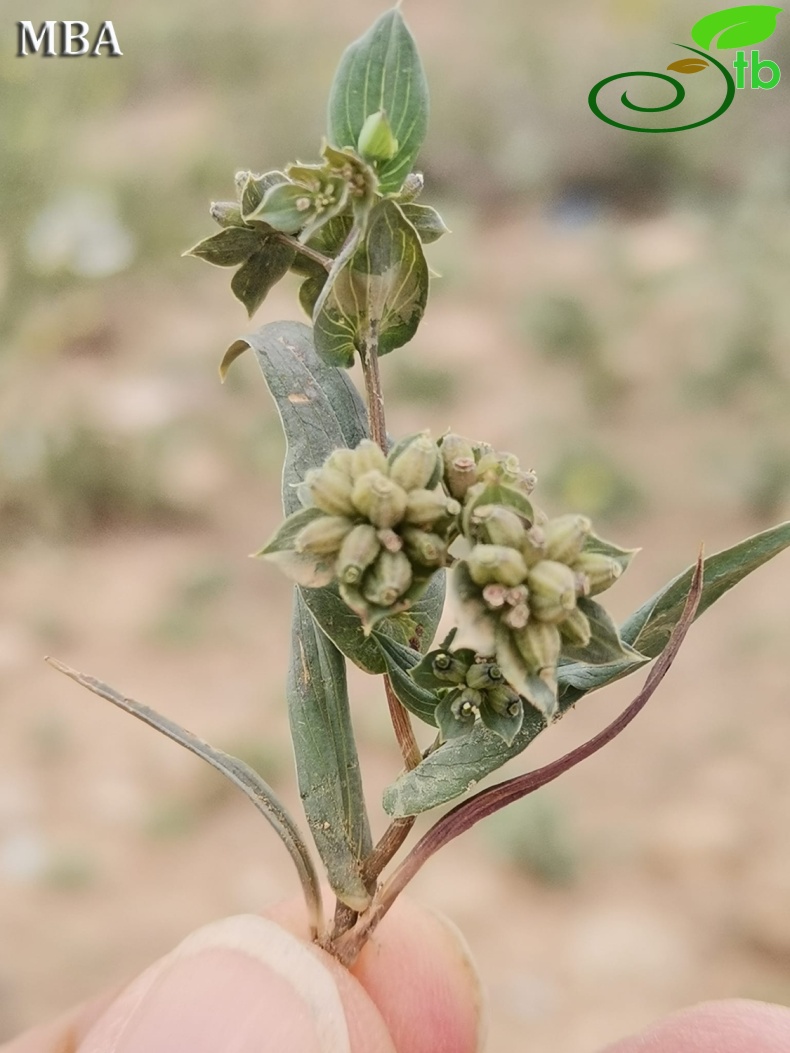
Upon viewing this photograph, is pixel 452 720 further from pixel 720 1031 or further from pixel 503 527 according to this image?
pixel 720 1031

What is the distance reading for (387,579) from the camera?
1.03 metres

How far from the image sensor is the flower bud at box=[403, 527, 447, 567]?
1052 mm

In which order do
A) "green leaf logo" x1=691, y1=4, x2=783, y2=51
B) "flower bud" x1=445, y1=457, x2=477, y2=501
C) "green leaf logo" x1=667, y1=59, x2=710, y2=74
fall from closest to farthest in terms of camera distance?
1. "flower bud" x1=445, y1=457, x2=477, y2=501
2. "green leaf logo" x1=667, y1=59, x2=710, y2=74
3. "green leaf logo" x1=691, y1=4, x2=783, y2=51

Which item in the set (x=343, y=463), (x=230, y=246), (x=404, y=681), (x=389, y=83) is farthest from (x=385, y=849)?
(x=389, y=83)

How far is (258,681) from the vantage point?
4168 millimetres

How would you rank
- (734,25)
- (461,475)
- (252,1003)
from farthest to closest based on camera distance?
Result: (734,25) < (252,1003) < (461,475)

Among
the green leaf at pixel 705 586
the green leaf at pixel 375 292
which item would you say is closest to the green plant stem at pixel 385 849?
the green leaf at pixel 705 586

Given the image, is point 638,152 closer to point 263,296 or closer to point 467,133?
point 467,133

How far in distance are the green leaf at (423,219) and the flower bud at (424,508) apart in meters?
0.35

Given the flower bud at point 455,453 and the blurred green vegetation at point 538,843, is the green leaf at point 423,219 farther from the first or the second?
the blurred green vegetation at point 538,843

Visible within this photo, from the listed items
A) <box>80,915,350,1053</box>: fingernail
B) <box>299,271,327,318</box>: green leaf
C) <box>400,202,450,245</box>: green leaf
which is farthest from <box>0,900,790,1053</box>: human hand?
<box>400,202,450,245</box>: green leaf

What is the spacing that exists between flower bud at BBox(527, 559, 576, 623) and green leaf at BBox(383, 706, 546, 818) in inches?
9.5

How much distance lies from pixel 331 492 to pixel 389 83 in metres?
0.54

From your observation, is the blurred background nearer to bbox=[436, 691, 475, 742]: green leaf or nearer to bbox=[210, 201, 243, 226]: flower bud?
bbox=[436, 691, 475, 742]: green leaf
